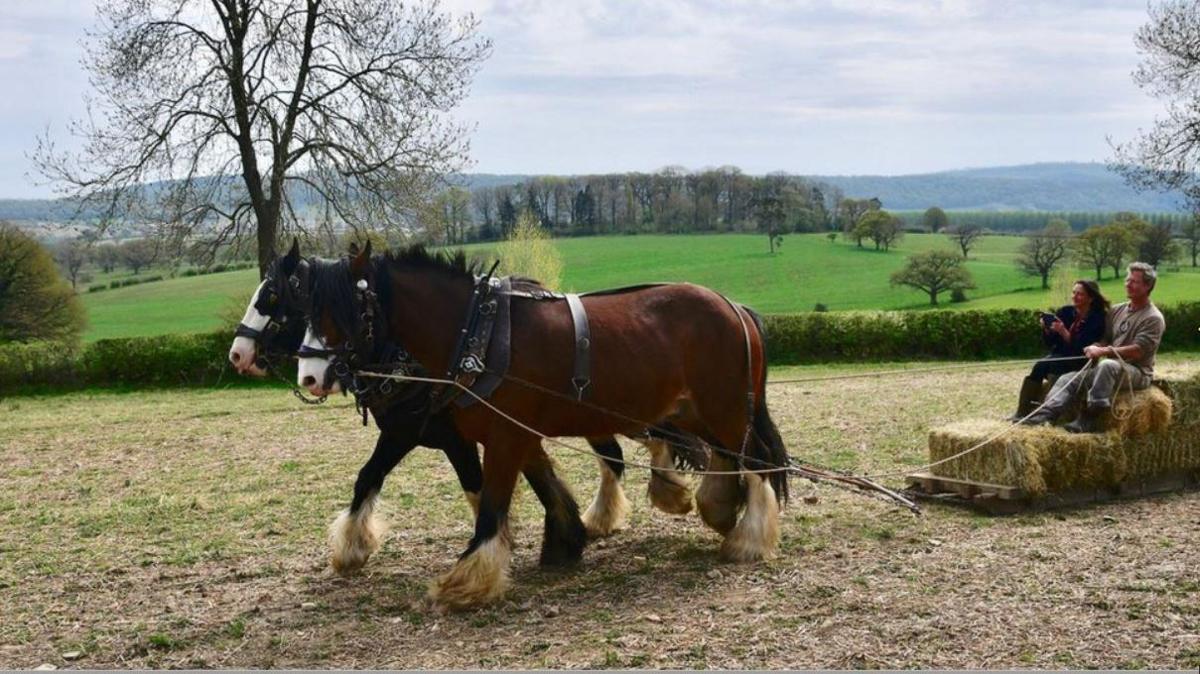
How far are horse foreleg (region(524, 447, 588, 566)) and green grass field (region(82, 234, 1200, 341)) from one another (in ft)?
98.0

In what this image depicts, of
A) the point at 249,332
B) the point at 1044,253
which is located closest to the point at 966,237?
the point at 1044,253

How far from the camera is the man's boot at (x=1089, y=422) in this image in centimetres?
787

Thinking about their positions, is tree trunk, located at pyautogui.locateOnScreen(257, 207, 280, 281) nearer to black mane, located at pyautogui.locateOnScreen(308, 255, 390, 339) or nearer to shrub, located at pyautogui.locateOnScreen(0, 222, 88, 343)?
black mane, located at pyautogui.locateOnScreen(308, 255, 390, 339)

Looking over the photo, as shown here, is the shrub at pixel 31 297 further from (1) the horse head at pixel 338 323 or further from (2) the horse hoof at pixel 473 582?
(2) the horse hoof at pixel 473 582

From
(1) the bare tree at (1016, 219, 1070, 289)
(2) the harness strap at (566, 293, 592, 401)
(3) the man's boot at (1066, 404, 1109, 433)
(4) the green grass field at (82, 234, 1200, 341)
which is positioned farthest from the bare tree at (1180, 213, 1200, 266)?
(2) the harness strap at (566, 293, 592, 401)

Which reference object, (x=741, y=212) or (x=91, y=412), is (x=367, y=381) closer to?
(x=91, y=412)

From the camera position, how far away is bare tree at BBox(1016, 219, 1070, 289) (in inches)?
1791

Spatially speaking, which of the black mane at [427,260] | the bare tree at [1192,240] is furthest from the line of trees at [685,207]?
the black mane at [427,260]

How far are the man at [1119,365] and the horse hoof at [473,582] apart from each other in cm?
447

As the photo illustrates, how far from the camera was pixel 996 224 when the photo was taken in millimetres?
81750

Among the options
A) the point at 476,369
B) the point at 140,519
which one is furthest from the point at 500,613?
the point at 140,519

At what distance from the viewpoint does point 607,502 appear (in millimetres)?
7406

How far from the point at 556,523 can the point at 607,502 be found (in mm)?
901

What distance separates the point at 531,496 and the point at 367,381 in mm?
3259
